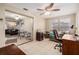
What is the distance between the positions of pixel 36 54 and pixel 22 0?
1.15m

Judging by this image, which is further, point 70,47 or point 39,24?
point 39,24

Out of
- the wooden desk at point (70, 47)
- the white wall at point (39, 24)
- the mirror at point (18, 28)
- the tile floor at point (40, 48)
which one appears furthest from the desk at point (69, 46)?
the mirror at point (18, 28)

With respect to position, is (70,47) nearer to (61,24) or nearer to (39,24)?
(61,24)

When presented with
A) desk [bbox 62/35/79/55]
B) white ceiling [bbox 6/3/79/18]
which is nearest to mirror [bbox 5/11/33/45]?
white ceiling [bbox 6/3/79/18]

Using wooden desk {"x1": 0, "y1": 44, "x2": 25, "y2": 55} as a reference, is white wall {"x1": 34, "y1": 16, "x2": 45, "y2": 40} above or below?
above

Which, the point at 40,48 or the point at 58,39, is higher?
the point at 58,39

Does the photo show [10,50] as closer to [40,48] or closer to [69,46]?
[40,48]

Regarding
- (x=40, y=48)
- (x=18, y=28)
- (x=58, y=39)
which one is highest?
(x=18, y=28)

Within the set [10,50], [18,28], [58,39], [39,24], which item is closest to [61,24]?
[58,39]

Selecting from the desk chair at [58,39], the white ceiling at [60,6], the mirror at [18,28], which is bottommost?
the desk chair at [58,39]

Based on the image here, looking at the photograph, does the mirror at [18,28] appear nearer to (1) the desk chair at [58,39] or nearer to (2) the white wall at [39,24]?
(2) the white wall at [39,24]

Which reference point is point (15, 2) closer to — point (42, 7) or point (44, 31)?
point (42, 7)

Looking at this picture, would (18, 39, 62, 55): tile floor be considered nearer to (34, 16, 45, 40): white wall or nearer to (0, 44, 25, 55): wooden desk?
(0, 44, 25, 55): wooden desk

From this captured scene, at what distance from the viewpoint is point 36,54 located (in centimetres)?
166
